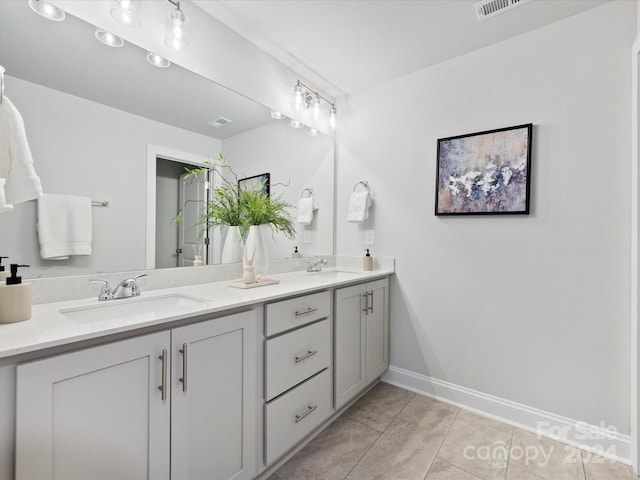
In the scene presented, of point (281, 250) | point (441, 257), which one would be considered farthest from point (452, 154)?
point (281, 250)

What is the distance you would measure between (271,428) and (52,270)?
3.72 feet

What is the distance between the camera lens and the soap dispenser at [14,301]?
3.09 feet

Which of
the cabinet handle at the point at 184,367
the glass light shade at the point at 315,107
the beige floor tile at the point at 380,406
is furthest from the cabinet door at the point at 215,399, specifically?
the glass light shade at the point at 315,107

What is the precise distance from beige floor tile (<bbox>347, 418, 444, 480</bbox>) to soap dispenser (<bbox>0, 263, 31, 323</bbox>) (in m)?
1.46

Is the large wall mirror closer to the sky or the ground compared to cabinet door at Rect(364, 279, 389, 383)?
closer to the sky

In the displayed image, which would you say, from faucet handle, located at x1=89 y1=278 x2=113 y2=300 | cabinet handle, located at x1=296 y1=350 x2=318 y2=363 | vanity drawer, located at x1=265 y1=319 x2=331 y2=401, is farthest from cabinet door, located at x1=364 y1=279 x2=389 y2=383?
faucet handle, located at x1=89 y1=278 x2=113 y2=300

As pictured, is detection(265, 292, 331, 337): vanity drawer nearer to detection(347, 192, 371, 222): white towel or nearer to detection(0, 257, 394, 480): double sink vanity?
detection(0, 257, 394, 480): double sink vanity

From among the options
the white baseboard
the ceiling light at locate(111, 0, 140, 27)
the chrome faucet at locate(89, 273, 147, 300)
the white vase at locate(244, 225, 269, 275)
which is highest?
the ceiling light at locate(111, 0, 140, 27)

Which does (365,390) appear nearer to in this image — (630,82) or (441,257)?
(441,257)

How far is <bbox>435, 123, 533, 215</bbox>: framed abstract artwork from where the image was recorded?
6.07 feet

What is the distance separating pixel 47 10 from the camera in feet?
4.07

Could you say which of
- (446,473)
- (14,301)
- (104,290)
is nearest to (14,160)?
(14,301)

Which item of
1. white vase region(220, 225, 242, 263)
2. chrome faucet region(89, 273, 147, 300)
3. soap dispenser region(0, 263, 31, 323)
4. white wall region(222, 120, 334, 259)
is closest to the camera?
soap dispenser region(0, 263, 31, 323)

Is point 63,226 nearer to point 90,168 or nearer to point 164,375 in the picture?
point 90,168
